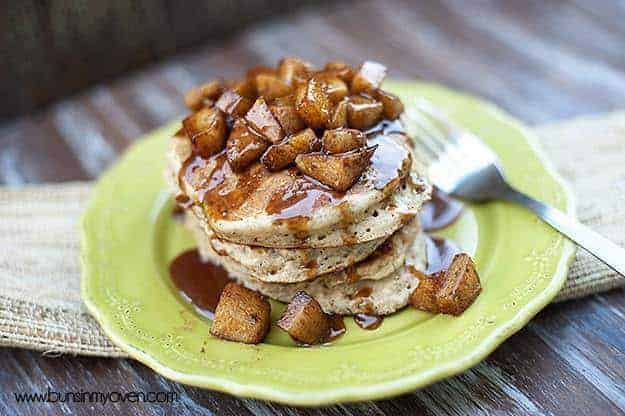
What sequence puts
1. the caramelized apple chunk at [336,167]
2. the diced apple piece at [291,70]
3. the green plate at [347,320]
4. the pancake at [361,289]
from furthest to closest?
the diced apple piece at [291,70] < the pancake at [361,289] < the caramelized apple chunk at [336,167] < the green plate at [347,320]

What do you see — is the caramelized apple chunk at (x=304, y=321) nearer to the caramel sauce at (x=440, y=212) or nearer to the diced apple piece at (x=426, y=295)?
the diced apple piece at (x=426, y=295)

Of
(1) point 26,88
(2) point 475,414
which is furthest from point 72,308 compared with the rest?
(1) point 26,88

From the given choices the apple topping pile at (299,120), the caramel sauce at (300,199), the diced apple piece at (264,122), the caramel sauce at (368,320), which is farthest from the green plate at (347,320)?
the diced apple piece at (264,122)

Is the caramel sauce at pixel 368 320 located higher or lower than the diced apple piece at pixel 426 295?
lower

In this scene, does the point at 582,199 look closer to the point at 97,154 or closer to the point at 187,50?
the point at 97,154

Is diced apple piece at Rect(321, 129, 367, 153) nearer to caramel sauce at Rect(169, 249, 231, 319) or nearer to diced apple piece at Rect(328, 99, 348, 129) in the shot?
diced apple piece at Rect(328, 99, 348, 129)

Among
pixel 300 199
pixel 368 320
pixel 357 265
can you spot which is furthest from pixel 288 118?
pixel 368 320
